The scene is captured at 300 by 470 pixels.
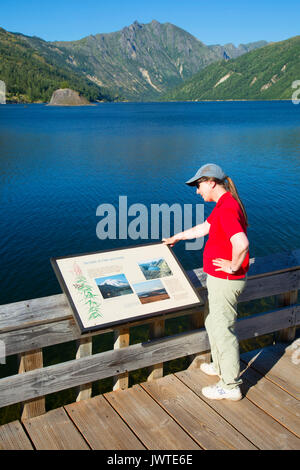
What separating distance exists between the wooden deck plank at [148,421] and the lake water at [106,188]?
7.24 m

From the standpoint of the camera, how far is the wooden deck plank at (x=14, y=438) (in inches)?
136

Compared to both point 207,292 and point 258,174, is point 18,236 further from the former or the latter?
point 258,174

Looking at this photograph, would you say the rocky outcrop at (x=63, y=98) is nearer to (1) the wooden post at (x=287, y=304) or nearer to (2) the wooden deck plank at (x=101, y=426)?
(1) the wooden post at (x=287, y=304)

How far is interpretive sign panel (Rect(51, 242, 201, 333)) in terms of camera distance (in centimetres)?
348

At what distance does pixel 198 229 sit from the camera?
4.22m

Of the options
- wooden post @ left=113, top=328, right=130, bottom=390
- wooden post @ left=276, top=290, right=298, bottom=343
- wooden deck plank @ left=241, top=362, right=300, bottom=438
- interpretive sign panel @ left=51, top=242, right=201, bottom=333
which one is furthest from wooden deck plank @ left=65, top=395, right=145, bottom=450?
wooden post @ left=276, top=290, right=298, bottom=343

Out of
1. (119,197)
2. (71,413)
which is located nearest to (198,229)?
(71,413)

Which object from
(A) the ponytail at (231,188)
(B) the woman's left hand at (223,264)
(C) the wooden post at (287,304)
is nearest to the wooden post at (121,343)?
(B) the woman's left hand at (223,264)

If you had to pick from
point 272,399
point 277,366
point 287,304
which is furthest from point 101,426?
point 287,304

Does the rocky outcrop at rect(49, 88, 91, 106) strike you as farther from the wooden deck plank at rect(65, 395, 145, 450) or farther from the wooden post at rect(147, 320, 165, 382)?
the wooden deck plank at rect(65, 395, 145, 450)

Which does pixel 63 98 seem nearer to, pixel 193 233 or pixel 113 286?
pixel 193 233

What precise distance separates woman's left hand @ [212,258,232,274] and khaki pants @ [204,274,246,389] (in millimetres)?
148

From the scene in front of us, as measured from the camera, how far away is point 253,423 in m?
3.84

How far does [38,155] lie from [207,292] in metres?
32.1
